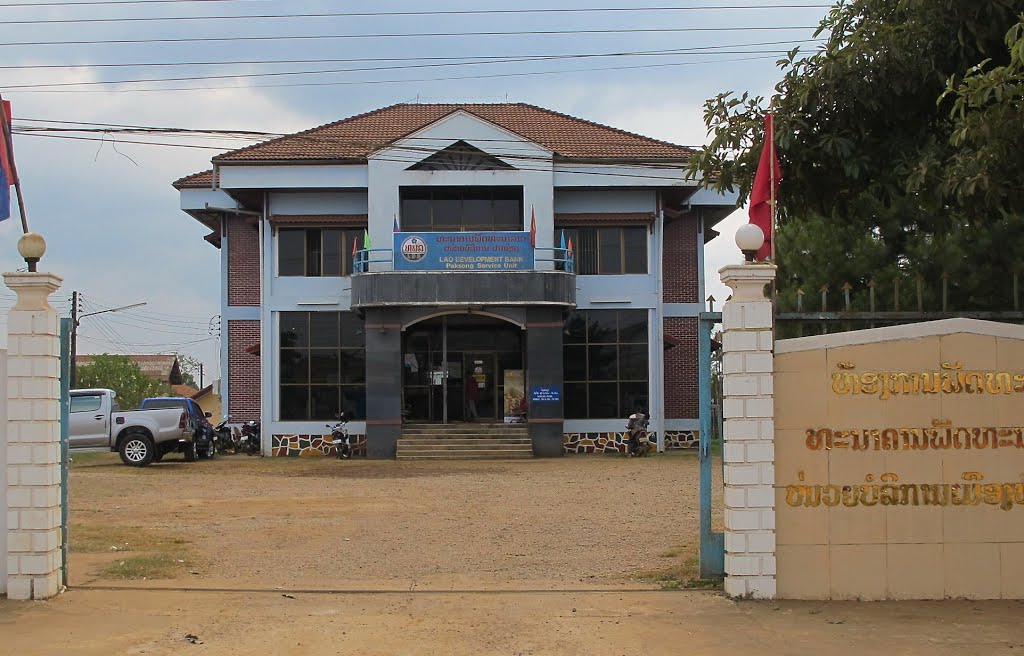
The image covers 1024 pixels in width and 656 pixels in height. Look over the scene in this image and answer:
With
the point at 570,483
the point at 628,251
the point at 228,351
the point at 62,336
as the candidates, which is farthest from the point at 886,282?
the point at 228,351

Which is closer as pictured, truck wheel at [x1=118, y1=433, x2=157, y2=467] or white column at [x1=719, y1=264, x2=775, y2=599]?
white column at [x1=719, y1=264, x2=775, y2=599]

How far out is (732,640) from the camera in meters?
7.71

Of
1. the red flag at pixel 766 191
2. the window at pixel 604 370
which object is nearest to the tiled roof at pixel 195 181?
the window at pixel 604 370

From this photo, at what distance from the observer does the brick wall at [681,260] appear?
30.7 meters

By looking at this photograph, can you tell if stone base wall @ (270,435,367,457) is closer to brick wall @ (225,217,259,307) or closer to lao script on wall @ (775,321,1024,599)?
brick wall @ (225,217,259,307)

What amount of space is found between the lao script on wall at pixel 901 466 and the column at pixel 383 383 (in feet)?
65.4

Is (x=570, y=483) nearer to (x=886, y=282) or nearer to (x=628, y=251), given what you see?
(x=886, y=282)

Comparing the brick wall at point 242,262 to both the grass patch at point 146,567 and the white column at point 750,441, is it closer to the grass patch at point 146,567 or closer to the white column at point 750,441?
the grass patch at point 146,567

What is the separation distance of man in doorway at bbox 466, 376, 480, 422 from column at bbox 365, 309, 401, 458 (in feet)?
→ 8.07

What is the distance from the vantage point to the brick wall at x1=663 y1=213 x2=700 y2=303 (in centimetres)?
3069

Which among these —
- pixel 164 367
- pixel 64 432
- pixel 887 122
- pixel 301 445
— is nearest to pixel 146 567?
pixel 64 432

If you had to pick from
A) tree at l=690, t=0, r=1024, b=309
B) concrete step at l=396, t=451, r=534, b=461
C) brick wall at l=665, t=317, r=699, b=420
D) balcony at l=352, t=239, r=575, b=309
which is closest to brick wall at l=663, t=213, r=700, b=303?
brick wall at l=665, t=317, r=699, b=420

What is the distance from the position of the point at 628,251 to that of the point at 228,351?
1219 cm

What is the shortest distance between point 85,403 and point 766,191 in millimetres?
19896
